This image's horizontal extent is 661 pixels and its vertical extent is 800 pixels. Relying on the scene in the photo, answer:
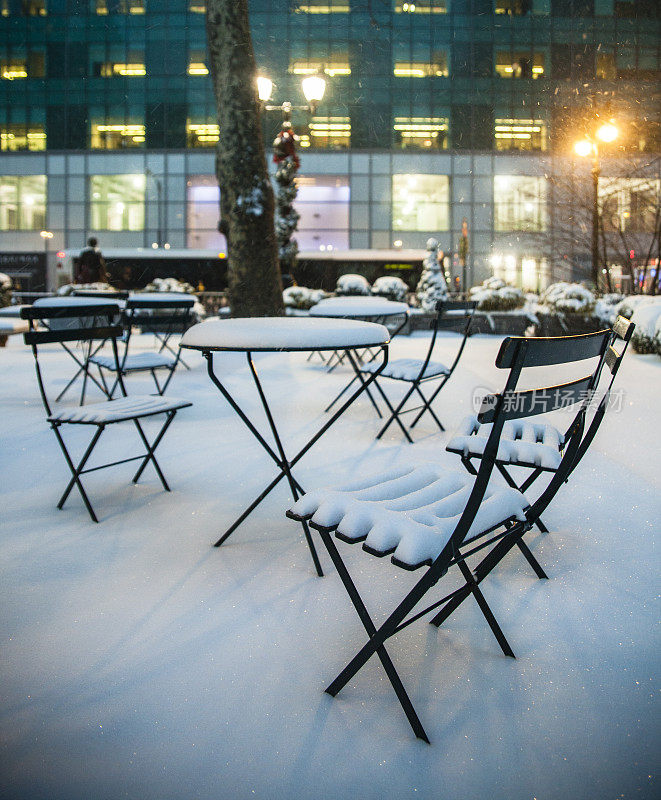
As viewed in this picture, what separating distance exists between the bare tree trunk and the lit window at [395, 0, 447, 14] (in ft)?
88.4

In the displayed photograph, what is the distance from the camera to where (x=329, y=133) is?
113ft

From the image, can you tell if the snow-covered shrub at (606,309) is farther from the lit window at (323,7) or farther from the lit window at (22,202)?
the lit window at (22,202)

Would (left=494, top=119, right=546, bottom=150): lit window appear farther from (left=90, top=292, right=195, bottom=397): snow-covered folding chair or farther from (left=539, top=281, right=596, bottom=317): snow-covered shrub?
(left=90, top=292, right=195, bottom=397): snow-covered folding chair

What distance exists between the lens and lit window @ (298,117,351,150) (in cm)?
Result: 3422

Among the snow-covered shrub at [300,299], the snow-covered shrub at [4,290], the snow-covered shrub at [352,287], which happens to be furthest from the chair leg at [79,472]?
the snow-covered shrub at [352,287]

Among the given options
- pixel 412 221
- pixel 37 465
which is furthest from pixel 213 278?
pixel 37 465

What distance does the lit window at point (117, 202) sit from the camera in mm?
34875

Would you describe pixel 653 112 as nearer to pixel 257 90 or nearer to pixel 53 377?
pixel 257 90

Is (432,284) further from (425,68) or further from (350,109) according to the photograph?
(425,68)

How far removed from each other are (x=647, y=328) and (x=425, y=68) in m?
29.0

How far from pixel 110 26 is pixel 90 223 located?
1026cm

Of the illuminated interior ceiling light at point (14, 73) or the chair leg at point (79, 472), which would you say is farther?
the illuminated interior ceiling light at point (14, 73)

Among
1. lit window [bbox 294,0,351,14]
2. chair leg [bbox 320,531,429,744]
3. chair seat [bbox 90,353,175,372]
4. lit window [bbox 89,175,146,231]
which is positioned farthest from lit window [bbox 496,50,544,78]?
chair leg [bbox 320,531,429,744]

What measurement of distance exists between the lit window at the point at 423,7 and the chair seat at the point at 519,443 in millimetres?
36580
